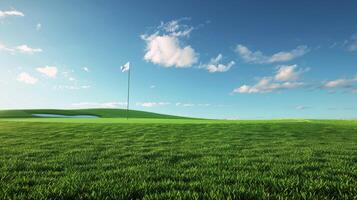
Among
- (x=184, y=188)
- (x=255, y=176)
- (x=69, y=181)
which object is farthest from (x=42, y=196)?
(x=255, y=176)

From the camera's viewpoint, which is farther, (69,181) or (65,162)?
(65,162)

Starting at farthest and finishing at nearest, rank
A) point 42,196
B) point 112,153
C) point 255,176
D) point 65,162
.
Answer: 1. point 112,153
2. point 65,162
3. point 255,176
4. point 42,196

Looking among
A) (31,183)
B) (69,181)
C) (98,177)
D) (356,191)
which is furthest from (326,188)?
(31,183)

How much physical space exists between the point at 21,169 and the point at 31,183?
2.23 m

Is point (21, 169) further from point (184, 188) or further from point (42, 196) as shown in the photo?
point (184, 188)

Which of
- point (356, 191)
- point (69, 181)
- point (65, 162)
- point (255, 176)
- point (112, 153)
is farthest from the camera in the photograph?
point (112, 153)

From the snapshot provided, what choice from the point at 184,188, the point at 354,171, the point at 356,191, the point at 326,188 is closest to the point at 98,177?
the point at 184,188

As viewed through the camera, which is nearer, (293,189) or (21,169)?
(293,189)

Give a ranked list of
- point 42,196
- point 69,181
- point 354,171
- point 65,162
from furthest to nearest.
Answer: point 65,162, point 354,171, point 69,181, point 42,196

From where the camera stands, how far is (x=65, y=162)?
392 inches

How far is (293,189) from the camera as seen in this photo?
6.26 m

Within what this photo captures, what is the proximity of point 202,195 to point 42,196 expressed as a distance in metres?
3.45

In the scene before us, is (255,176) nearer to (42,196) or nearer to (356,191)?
(356,191)

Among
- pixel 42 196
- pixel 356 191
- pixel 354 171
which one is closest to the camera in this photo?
pixel 42 196
